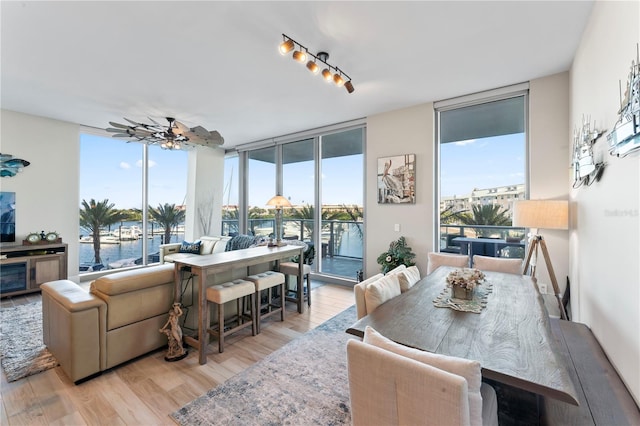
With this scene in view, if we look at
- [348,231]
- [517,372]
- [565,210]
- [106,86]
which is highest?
[106,86]

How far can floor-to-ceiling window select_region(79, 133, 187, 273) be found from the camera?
5.42 m

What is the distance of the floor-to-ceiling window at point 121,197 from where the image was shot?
5422 millimetres

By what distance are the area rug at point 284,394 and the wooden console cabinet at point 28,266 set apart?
4351mm

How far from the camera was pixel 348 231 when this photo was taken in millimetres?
5355

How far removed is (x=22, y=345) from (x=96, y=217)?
334 cm

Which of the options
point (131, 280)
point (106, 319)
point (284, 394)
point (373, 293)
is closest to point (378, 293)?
point (373, 293)

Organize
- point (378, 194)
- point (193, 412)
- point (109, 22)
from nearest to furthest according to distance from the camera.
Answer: point (193, 412) → point (109, 22) → point (378, 194)

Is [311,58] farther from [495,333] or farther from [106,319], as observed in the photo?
[106,319]

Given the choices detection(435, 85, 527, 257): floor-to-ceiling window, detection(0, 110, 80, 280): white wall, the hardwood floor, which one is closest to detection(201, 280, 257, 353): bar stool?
the hardwood floor

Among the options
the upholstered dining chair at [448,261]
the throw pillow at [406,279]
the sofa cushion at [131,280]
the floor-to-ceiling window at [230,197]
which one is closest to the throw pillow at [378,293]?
the throw pillow at [406,279]

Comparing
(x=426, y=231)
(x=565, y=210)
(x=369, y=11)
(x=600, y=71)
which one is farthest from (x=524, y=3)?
(x=426, y=231)

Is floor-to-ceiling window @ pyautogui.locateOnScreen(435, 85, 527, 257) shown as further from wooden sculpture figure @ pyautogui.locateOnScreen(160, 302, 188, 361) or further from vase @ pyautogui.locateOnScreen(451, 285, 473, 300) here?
wooden sculpture figure @ pyautogui.locateOnScreen(160, 302, 188, 361)

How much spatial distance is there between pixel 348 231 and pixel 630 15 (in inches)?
168

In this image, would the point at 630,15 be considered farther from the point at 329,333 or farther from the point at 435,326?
the point at 329,333
